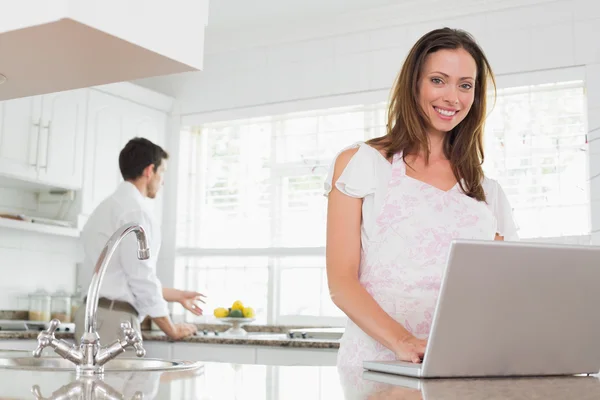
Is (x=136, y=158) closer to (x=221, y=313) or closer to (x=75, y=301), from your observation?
(x=221, y=313)

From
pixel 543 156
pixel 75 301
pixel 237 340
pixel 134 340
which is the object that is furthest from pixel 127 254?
pixel 543 156

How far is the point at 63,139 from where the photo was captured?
4.38 m

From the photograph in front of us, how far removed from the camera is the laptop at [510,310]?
1.08 metres

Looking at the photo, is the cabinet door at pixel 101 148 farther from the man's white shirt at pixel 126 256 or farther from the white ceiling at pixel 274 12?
the man's white shirt at pixel 126 256

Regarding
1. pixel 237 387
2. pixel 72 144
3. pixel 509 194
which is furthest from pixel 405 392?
pixel 72 144

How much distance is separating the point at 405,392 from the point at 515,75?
3.38 m

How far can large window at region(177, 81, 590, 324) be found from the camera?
4.02m

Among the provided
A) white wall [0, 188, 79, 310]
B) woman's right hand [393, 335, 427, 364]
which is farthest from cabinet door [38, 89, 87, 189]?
woman's right hand [393, 335, 427, 364]

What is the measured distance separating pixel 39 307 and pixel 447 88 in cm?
335

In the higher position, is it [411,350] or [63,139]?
[63,139]

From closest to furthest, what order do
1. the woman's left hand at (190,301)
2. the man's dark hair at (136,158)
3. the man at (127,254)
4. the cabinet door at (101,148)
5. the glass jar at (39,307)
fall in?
1. the man at (127,254)
2. the man's dark hair at (136,158)
3. the woman's left hand at (190,301)
4. the glass jar at (39,307)
5. the cabinet door at (101,148)

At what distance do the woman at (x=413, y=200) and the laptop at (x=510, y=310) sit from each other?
336 mm

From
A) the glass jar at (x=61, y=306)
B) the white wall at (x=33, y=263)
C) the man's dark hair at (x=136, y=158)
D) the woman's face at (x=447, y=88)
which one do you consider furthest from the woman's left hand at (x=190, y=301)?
the woman's face at (x=447, y=88)

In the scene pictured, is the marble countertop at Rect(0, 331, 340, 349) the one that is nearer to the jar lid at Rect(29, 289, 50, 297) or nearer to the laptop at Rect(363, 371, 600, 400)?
the jar lid at Rect(29, 289, 50, 297)
